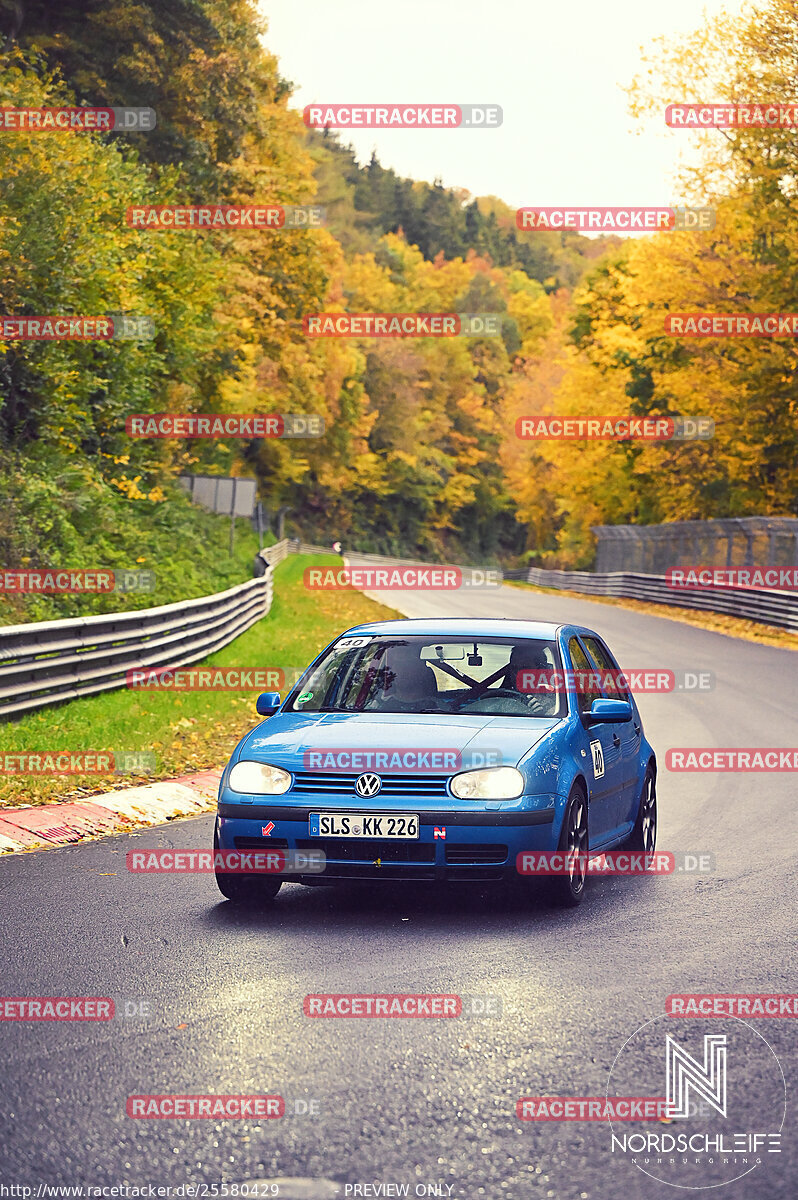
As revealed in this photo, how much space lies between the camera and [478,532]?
118 m

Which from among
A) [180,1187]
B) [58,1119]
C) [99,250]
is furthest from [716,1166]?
[99,250]

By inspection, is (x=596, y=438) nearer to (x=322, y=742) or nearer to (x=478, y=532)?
(x=322, y=742)

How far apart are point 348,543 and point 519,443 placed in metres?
13.5

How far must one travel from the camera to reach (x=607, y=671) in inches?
380

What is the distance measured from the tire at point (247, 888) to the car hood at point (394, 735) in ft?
2.02

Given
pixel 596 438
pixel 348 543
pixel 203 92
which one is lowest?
pixel 348 543
